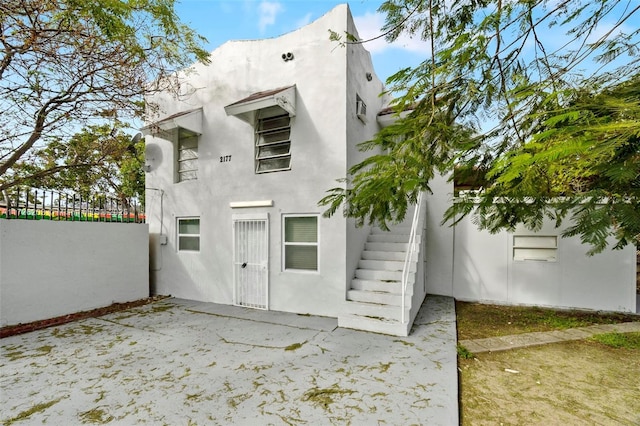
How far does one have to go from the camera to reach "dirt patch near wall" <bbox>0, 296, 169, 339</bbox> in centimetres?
523

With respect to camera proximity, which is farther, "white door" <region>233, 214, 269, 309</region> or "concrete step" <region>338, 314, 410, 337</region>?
"white door" <region>233, 214, 269, 309</region>

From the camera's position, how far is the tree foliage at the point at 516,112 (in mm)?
2018

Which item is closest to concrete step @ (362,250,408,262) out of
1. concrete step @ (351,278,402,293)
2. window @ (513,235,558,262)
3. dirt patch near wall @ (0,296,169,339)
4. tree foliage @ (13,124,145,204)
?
concrete step @ (351,278,402,293)

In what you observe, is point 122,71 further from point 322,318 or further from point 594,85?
point 594,85

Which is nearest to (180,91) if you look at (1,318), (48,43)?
(48,43)

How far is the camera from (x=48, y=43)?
452 centimetres

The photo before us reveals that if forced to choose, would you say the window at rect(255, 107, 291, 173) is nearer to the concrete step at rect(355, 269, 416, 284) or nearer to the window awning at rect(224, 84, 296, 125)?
the window awning at rect(224, 84, 296, 125)

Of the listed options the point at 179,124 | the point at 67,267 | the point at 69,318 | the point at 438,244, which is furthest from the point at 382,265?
the point at 67,267

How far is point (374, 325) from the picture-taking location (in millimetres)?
4945

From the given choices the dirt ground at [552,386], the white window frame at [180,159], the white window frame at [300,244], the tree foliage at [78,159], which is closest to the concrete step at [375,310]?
the white window frame at [300,244]

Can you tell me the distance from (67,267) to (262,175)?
485cm

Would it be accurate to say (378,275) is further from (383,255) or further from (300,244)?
(300,244)

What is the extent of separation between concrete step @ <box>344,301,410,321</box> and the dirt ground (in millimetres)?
1184

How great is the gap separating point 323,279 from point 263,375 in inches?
99.9
